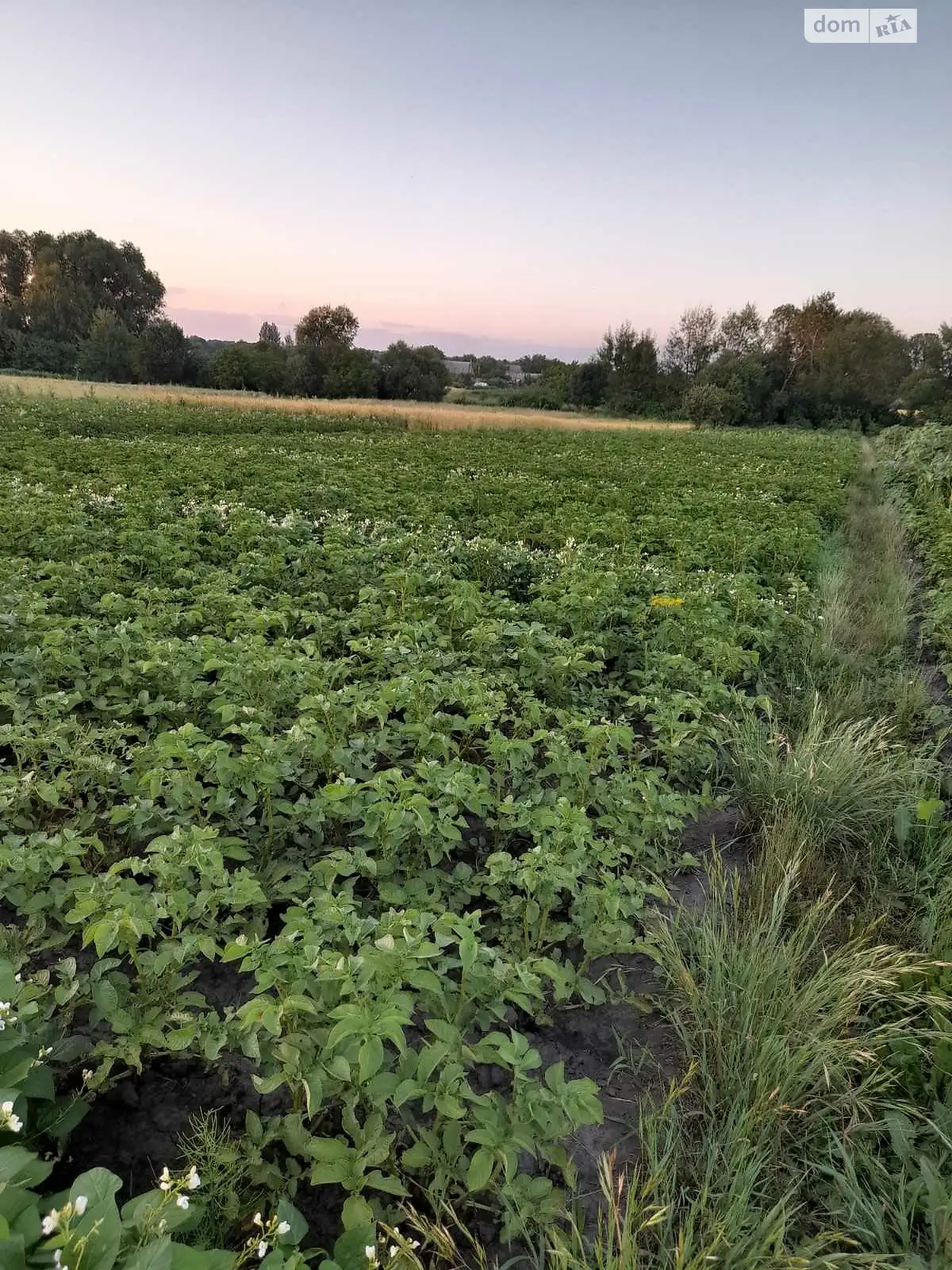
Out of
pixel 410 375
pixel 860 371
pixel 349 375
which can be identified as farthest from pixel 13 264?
pixel 860 371

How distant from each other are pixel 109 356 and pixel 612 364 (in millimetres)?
50055

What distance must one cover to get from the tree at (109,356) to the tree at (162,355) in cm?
106

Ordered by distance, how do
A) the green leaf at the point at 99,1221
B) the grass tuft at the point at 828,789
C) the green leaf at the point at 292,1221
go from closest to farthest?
the green leaf at the point at 99,1221, the green leaf at the point at 292,1221, the grass tuft at the point at 828,789

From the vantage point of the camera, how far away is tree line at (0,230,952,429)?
62625 millimetres

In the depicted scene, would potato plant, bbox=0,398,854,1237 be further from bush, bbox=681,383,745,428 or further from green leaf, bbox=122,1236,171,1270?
bush, bbox=681,383,745,428

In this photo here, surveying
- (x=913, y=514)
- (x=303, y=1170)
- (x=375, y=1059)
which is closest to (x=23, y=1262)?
(x=375, y=1059)

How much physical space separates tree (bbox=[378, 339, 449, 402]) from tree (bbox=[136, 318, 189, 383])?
1912cm

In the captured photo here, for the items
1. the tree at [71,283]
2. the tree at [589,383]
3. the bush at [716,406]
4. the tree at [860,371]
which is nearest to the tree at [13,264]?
the tree at [71,283]

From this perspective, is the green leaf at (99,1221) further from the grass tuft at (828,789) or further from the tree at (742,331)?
the tree at (742,331)

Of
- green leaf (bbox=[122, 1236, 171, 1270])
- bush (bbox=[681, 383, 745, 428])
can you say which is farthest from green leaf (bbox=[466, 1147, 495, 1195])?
bush (bbox=[681, 383, 745, 428])

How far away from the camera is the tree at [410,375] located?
2586 inches

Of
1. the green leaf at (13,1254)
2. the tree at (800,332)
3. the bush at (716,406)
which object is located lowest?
the green leaf at (13,1254)

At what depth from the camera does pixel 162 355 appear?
62.9 meters

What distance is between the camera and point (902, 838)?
11.5ft
